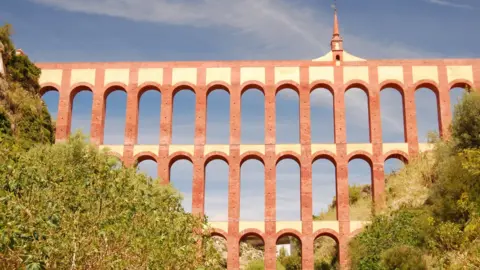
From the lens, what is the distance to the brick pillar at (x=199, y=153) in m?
33.7

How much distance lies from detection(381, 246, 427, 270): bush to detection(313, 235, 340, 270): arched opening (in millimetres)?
11354

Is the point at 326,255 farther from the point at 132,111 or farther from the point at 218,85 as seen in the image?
the point at 132,111

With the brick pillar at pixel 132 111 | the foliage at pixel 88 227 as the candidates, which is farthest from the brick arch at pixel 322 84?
the foliage at pixel 88 227

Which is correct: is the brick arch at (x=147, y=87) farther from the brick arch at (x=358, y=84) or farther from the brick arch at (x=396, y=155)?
the brick arch at (x=396, y=155)

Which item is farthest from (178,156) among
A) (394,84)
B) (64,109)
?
(394,84)

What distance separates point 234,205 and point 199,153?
4012mm

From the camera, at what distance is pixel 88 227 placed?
31.4ft

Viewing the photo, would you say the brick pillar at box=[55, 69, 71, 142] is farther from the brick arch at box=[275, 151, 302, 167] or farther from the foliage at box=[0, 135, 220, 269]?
the foliage at box=[0, 135, 220, 269]

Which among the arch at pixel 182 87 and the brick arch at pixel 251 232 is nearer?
the brick arch at pixel 251 232

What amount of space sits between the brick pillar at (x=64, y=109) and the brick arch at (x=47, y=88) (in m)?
0.34

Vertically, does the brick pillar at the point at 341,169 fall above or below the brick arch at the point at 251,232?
above

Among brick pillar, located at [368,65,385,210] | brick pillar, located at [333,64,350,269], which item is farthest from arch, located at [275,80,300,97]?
brick pillar, located at [368,65,385,210]

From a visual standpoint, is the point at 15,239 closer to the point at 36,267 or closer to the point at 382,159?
the point at 36,267

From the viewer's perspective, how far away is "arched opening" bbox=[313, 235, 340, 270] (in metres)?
37.2
